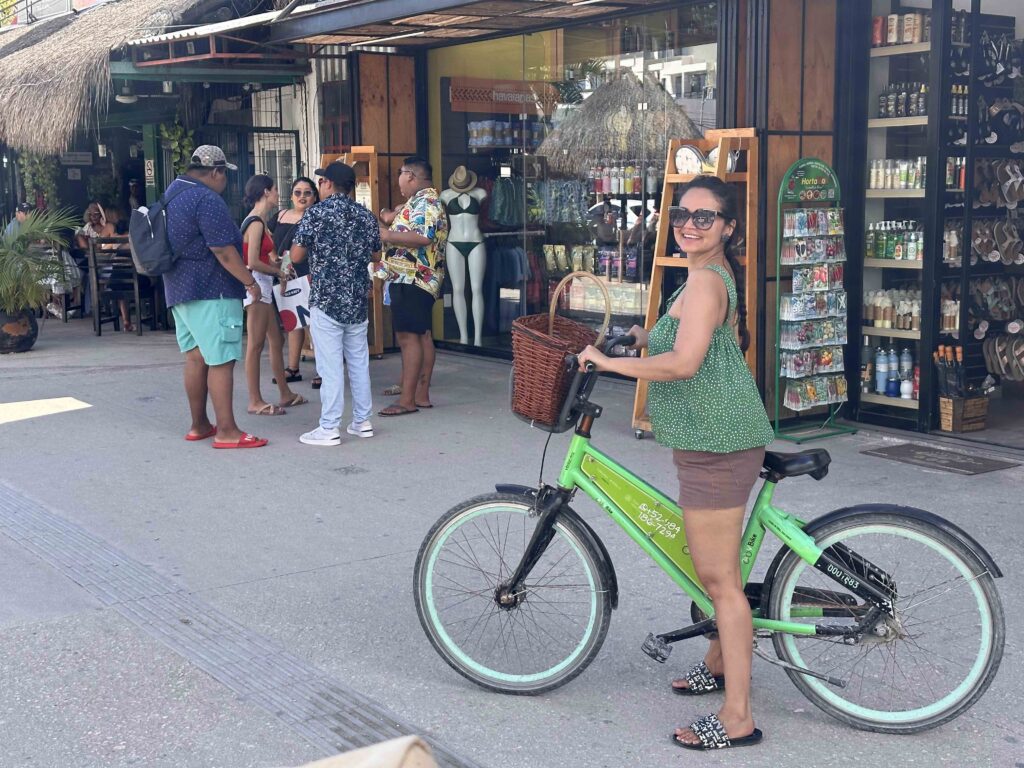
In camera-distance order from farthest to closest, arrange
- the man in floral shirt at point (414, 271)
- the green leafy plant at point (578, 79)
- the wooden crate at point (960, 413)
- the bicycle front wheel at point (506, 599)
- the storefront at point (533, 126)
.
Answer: the green leafy plant at point (578, 79) → the storefront at point (533, 126) → the man in floral shirt at point (414, 271) → the wooden crate at point (960, 413) → the bicycle front wheel at point (506, 599)

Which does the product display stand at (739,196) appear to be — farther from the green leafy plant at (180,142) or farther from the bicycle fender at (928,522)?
the green leafy plant at (180,142)

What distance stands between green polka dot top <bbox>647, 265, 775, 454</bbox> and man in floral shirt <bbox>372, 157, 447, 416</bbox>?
5022mm

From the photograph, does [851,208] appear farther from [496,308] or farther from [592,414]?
[592,414]

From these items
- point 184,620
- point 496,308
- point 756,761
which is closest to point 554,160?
point 496,308

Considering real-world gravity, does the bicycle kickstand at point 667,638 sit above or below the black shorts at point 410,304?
below

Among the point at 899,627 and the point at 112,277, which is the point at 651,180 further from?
the point at 112,277

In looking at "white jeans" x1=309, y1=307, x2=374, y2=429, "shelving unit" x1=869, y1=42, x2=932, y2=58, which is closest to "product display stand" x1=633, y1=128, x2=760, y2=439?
"shelving unit" x1=869, y1=42, x2=932, y2=58

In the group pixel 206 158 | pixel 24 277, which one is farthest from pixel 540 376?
pixel 24 277

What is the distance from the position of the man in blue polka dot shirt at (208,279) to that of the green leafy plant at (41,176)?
10394mm

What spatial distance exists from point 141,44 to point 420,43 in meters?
2.52

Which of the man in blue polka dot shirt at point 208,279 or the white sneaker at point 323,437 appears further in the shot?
the white sneaker at point 323,437

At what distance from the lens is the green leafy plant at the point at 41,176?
56.0 ft

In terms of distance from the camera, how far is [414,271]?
8.77 meters

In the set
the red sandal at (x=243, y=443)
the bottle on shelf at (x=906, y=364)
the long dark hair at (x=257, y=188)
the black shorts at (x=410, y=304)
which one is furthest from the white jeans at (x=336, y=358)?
the bottle on shelf at (x=906, y=364)
